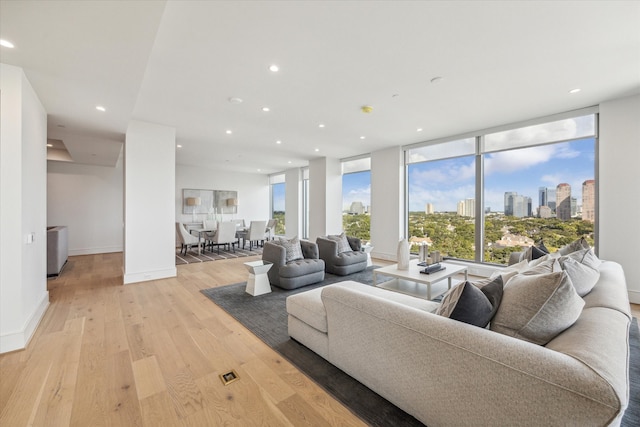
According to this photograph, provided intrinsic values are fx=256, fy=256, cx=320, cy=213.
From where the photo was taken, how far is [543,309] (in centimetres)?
128

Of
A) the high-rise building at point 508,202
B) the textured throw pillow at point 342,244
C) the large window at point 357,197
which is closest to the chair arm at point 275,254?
the textured throw pillow at point 342,244

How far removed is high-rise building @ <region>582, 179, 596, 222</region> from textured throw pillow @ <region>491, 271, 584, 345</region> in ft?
12.1

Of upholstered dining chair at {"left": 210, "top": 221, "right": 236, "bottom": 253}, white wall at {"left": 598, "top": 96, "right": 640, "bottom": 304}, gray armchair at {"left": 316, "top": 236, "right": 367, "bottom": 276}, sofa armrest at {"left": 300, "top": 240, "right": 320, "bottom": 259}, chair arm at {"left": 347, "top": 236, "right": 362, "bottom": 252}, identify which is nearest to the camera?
white wall at {"left": 598, "top": 96, "right": 640, "bottom": 304}

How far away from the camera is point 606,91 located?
3246 mm

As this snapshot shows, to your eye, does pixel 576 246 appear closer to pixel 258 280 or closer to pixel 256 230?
pixel 258 280

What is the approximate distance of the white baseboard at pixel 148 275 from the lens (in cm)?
425

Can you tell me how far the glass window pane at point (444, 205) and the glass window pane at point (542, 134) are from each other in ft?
1.61

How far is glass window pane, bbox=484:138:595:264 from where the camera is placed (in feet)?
12.9

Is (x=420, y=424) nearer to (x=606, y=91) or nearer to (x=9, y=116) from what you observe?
(x=9, y=116)

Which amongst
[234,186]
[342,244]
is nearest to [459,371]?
[342,244]

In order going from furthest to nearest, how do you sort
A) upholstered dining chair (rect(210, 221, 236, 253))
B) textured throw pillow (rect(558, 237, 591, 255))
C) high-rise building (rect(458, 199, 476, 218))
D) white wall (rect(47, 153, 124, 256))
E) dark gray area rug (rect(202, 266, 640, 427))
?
upholstered dining chair (rect(210, 221, 236, 253)), white wall (rect(47, 153, 124, 256)), high-rise building (rect(458, 199, 476, 218)), textured throw pillow (rect(558, 237, 591, 255)), dark gray area rug (rect(202, 266, 640, 427))

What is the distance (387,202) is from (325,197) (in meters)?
1.87

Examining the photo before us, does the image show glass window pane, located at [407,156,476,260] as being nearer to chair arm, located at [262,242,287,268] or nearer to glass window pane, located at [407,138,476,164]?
glass window pane, located at [407,138,476,164]

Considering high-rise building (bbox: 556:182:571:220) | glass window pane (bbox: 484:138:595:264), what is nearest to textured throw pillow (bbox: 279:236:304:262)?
glass window pane (bbox: 484:138:595:264)
